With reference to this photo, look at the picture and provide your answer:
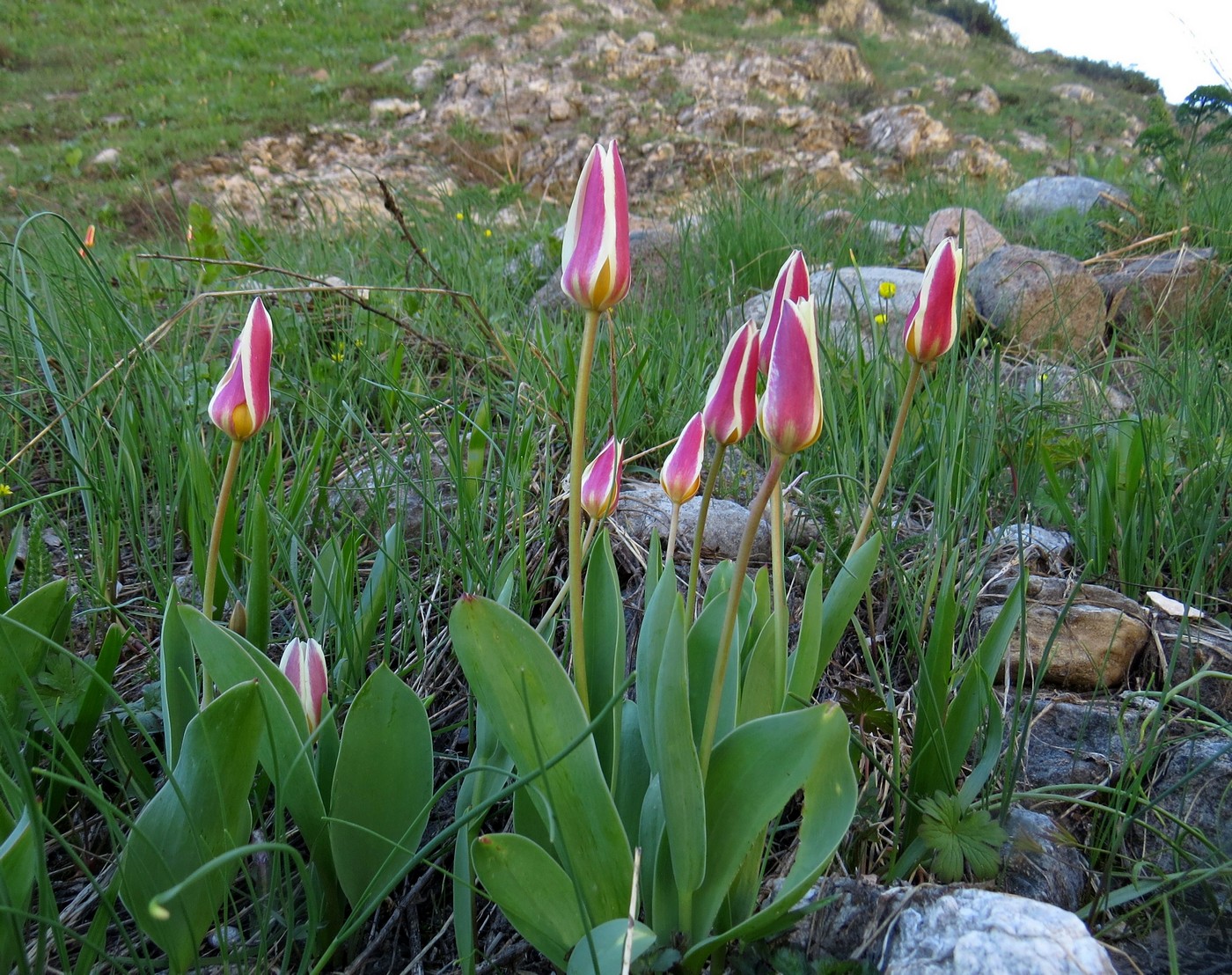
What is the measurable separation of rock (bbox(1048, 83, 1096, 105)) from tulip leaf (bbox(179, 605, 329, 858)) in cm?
2168

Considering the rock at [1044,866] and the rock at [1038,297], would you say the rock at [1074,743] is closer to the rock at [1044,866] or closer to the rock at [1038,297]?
the rock at [1044,866]

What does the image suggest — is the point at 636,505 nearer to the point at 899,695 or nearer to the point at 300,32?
the point at 899,695

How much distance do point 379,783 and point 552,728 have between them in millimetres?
205

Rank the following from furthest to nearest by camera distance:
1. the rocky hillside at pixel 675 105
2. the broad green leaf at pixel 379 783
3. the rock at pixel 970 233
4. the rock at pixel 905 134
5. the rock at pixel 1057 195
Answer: the rock at pixel 905 134, the rocky hillside at pixel 675 105, the rock at pixel 1057 195, the rock at pixel 970 233, the broad green leaf at pixel 379 783

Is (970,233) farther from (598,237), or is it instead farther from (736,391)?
(598,237)

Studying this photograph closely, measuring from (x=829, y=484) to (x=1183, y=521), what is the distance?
663mm

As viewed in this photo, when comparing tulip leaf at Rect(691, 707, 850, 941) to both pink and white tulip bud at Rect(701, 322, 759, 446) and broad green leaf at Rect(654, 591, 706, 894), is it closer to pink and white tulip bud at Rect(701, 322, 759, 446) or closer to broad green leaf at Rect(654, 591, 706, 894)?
broad green leaf at Rect(654, 591, 706, 894)

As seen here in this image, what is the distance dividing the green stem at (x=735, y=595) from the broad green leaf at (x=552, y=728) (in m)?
0.10

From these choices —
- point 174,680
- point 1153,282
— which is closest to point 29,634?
point 174,680

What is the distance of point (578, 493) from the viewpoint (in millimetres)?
706

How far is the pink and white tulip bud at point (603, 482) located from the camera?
926 mm

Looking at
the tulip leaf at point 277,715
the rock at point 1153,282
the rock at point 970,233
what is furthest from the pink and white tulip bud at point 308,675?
the rock at point 970,233

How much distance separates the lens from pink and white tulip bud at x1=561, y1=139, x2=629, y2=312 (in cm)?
71

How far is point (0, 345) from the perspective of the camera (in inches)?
81.6
